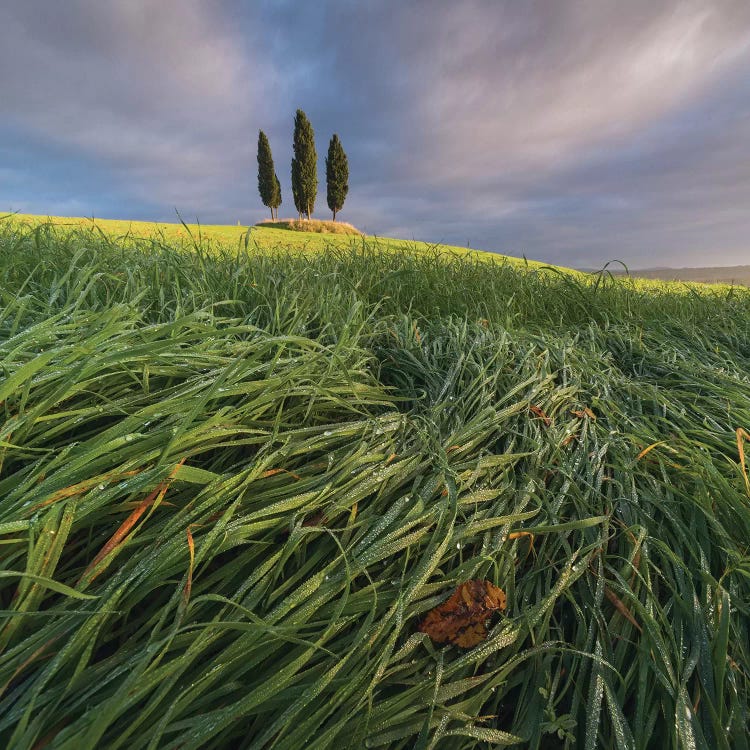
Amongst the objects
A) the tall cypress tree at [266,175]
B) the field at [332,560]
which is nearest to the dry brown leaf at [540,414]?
the field at [332,560]

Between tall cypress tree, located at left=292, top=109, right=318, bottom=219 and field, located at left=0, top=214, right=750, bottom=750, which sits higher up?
tall cypress tree, located at left=292, top=109, right=318, bottom=219

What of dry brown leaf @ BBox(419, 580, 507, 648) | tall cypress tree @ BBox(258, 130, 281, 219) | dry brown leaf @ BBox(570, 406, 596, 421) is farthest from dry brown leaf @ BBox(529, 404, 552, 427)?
tall cypress tree @ BBox(258, 130, 281, 219)

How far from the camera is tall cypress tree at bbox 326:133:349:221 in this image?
30.8 metres

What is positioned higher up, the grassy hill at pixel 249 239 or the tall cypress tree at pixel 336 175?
the tall cypress tree at pixel 336 175

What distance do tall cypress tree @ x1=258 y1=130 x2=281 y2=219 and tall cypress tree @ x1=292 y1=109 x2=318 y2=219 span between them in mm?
1638

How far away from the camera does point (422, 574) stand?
96 centimetres

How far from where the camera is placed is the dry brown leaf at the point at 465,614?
95 cm

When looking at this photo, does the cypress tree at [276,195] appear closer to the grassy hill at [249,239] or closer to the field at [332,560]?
the grassy hill at [249,239]

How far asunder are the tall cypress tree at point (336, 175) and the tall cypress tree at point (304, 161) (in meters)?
1.14

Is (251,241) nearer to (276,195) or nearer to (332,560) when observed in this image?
(332,560)

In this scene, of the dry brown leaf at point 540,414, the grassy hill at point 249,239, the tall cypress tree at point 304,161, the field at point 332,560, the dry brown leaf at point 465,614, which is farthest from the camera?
the tall cypress tree at point 304,161

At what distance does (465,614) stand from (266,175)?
112ft

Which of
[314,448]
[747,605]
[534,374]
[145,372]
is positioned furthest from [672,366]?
[145,372]

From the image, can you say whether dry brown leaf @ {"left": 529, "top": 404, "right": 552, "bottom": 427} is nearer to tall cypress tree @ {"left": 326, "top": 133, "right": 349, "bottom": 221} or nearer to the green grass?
the green grass
